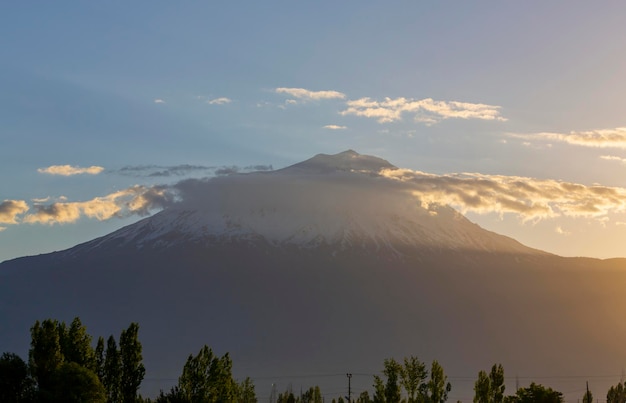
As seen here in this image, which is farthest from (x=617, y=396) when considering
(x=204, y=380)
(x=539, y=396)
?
(x=204, y=380)

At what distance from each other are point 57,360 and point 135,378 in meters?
9.32

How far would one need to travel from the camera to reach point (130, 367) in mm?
107625

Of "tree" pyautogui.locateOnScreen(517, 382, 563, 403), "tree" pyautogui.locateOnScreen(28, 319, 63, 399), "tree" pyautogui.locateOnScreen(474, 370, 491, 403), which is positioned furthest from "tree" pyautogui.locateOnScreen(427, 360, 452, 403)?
"tree" pyautogui.locateOnScreen(28, 319, 63, 399)

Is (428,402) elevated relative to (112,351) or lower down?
lower down

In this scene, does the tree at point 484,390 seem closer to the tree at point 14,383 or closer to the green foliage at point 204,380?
the green foliage at point 204,380

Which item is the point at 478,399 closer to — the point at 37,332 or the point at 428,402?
the point at 428,402

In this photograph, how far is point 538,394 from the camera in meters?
104

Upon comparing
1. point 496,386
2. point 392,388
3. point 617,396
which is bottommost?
point 617,396

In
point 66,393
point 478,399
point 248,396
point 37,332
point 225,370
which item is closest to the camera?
point 66,393

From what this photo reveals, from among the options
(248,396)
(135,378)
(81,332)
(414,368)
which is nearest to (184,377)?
(135,378)

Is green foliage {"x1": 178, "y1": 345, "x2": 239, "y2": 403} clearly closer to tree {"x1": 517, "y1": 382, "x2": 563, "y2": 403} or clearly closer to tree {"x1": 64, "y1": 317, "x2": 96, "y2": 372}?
tree {"x1": 64, "y1": 317, "x2": 96, "y2": 372}

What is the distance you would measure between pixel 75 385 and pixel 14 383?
24.4 ft

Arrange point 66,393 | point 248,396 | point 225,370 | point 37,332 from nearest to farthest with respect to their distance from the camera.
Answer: point 66,393 → point 37,332 → point 225,370 → point 248,396

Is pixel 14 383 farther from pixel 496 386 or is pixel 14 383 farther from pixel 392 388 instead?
pixel 496 386
